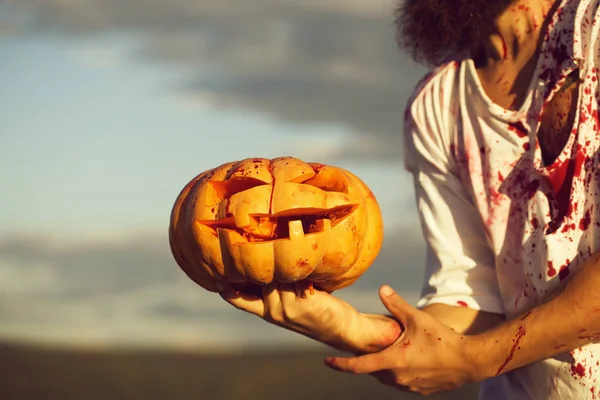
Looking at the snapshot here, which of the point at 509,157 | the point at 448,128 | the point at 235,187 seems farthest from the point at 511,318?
the point at 235,187

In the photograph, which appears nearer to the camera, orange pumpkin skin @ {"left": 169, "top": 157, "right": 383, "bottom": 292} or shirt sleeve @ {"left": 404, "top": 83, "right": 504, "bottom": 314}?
orange pumpkin skin @ {"left": 169, "top": 157, "right": 383, "bottom": 292}

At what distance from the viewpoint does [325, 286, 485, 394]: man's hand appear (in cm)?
239

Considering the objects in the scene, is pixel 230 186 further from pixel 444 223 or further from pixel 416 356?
pixel 444 223

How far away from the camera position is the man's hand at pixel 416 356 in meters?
2.39

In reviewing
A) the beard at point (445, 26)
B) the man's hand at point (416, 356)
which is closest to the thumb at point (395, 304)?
the man's hand at point (416, 356)

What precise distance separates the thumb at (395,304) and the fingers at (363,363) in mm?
108

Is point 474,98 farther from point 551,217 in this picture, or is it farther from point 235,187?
point 235,187

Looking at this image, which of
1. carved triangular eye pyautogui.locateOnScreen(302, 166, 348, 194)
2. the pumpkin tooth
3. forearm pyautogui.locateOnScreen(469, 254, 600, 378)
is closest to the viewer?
the pumpkin tooth

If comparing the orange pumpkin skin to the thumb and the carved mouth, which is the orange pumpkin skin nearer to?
the carved mouth

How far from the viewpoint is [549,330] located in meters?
2.30

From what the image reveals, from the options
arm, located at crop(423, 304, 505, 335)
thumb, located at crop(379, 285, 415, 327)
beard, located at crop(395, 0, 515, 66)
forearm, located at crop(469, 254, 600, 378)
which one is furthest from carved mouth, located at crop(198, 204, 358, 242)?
beard, located at crop(395, 0, 515, 66)

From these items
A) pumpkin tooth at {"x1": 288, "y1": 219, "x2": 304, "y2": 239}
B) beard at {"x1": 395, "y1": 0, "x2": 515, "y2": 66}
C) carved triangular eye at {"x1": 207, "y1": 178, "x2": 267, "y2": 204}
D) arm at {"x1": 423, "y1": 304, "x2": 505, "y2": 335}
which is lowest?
arm at {"x1": 423, "y1": 304, "x2": 505, "y2": 335}

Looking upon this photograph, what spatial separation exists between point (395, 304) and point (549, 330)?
0.39 metres

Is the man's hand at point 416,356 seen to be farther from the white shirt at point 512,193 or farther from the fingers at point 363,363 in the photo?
the white shirt at point 512,193
